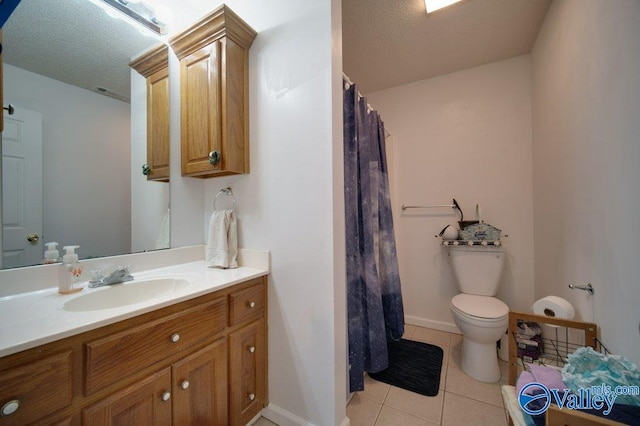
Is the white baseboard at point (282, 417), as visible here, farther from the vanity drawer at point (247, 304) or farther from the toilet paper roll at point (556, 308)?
the toilet paper roll at point (556, 308)

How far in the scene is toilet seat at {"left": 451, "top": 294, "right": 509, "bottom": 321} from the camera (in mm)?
1532

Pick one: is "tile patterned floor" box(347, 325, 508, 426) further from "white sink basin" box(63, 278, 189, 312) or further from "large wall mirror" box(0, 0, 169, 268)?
"large wall mirror" box(0, 0, 169, 268)

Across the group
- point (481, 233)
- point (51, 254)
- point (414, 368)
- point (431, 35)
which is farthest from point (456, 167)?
point (51, 254)

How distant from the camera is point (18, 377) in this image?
57 centimetres

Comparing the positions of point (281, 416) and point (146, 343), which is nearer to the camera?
point (146, 343)

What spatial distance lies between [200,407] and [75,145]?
51.3 inches

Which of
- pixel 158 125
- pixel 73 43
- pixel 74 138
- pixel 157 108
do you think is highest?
pixel 73 43

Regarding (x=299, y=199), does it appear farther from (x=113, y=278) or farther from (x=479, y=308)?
(x=479, y=308)

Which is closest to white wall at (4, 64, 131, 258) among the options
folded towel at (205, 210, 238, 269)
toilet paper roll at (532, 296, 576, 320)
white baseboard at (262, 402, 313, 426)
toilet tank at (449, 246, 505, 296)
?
folded towel at (205, 210, 238, 269)

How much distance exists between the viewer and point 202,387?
3.18 ft

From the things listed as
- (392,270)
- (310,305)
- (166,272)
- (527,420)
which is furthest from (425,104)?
(166,272)

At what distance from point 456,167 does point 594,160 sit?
1.16m

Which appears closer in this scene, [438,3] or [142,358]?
[142,358]

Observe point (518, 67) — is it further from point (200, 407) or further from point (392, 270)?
point (200, 407)
